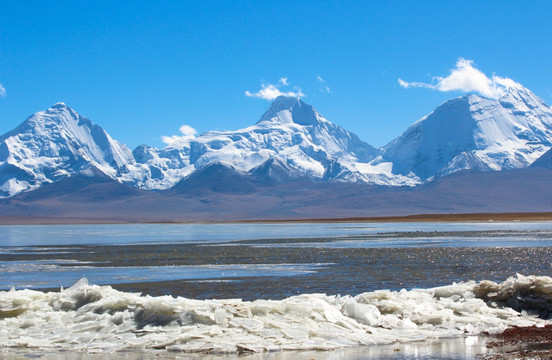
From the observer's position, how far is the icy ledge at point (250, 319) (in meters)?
18.5

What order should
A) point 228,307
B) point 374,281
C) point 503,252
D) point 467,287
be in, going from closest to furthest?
point 228,307
point 467,287
point 374,281
point 503,252

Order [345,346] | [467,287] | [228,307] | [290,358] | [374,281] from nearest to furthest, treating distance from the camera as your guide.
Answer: [290,358]
[345,346]
[228,307]
[467,287]
[374,281]

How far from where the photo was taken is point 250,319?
64.8ft

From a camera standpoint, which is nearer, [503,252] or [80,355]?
[80,355]

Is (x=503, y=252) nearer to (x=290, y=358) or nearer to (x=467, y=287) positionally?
(x=467, y=287)

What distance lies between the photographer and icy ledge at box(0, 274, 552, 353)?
1850cm

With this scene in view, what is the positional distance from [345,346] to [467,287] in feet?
26.9

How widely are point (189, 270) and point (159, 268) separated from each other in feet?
9.49

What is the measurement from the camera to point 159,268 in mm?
42531

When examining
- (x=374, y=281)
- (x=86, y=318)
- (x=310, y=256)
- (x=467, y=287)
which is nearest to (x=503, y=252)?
(x=310, y=256)

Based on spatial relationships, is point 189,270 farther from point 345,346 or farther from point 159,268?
point 345,346

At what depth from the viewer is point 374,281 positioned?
31.8m

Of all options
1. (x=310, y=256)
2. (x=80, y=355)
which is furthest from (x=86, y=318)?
(x=310, y=256)

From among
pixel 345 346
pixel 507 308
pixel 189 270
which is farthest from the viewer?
pixel 189 270
